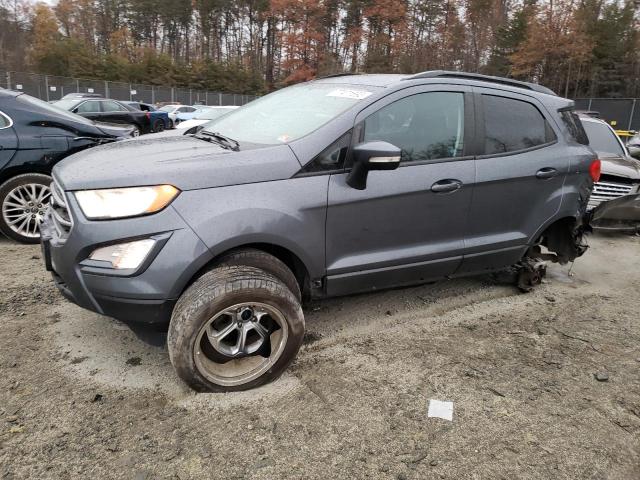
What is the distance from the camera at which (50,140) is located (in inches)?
198

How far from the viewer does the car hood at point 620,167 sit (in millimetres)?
6875

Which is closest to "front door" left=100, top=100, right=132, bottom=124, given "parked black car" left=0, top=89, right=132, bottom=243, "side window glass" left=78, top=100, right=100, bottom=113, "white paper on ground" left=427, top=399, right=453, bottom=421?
"side window glass" left=78, top=100, right=100, bottom=113

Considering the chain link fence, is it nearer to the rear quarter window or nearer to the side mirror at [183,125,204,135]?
the side mirror at [183,125,204,135]

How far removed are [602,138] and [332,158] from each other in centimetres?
701

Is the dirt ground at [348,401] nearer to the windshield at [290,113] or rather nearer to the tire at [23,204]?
the tire at [23,204]

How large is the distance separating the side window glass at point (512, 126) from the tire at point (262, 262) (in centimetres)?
176

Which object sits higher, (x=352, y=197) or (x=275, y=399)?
(x=352, y=197)

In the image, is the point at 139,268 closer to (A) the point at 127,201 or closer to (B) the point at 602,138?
(A) the point at 127,201

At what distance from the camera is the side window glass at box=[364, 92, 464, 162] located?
3.11 metres

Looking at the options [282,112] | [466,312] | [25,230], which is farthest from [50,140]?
[466,312]

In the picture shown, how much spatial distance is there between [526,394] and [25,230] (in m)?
4.94

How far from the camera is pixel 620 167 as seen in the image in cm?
701

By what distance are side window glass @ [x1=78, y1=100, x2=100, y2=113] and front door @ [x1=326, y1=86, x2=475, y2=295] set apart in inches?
521

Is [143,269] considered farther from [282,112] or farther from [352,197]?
[282,112]
